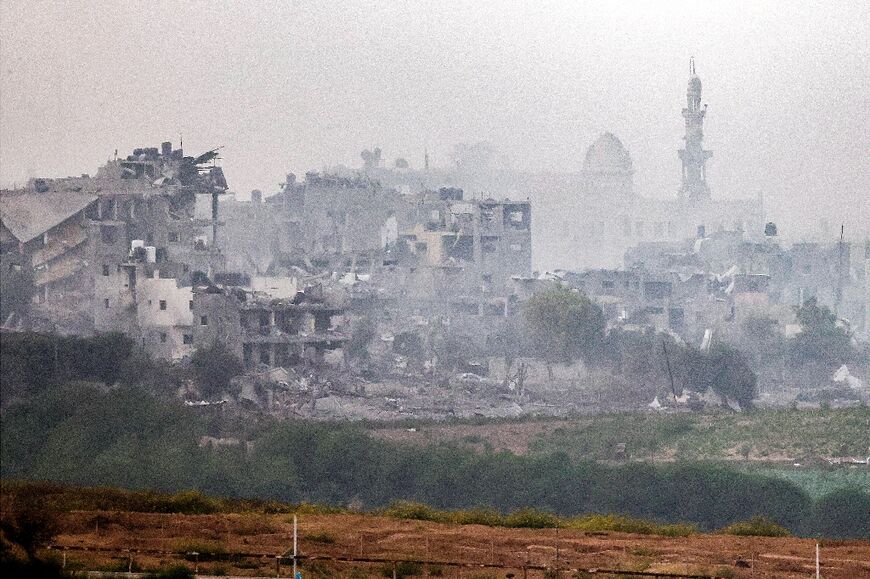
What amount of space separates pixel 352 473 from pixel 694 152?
28237mm

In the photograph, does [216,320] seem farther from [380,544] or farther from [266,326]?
[380,544]

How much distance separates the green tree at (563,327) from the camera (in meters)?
50.9

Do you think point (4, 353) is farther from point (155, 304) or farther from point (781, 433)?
point (781, 433)

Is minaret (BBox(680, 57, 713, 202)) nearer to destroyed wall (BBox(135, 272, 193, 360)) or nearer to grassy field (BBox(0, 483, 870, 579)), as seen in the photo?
destroyed wall (BBox(135, 272, 193, 360))

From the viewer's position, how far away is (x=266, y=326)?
4322 cm

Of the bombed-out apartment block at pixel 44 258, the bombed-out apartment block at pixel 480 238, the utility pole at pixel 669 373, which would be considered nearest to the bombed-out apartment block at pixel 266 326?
the bombed-out apartment block at pixel 44 258

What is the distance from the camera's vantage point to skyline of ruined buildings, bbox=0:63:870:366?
42.9 m

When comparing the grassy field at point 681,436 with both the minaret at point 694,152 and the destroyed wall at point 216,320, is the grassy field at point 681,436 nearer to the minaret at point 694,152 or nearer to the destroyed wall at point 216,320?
the destroyed wall at point 216,320

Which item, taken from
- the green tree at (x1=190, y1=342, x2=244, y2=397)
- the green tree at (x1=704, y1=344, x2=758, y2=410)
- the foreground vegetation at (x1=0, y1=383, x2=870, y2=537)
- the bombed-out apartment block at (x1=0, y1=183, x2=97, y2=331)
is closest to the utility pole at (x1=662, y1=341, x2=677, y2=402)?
the green tree at (x1=704, y1=344, x2=758, y2=410)

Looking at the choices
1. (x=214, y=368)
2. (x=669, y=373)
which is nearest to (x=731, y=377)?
(x=669, y=373)

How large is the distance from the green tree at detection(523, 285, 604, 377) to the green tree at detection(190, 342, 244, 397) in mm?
11833

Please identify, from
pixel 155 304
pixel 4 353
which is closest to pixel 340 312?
pixel 155 304

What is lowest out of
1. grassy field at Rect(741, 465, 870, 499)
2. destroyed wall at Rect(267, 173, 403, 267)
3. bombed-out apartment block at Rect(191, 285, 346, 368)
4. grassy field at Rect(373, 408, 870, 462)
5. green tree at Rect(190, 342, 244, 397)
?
grassy field at Rect(741, 465, 870, 499)

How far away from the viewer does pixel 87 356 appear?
113 feet
